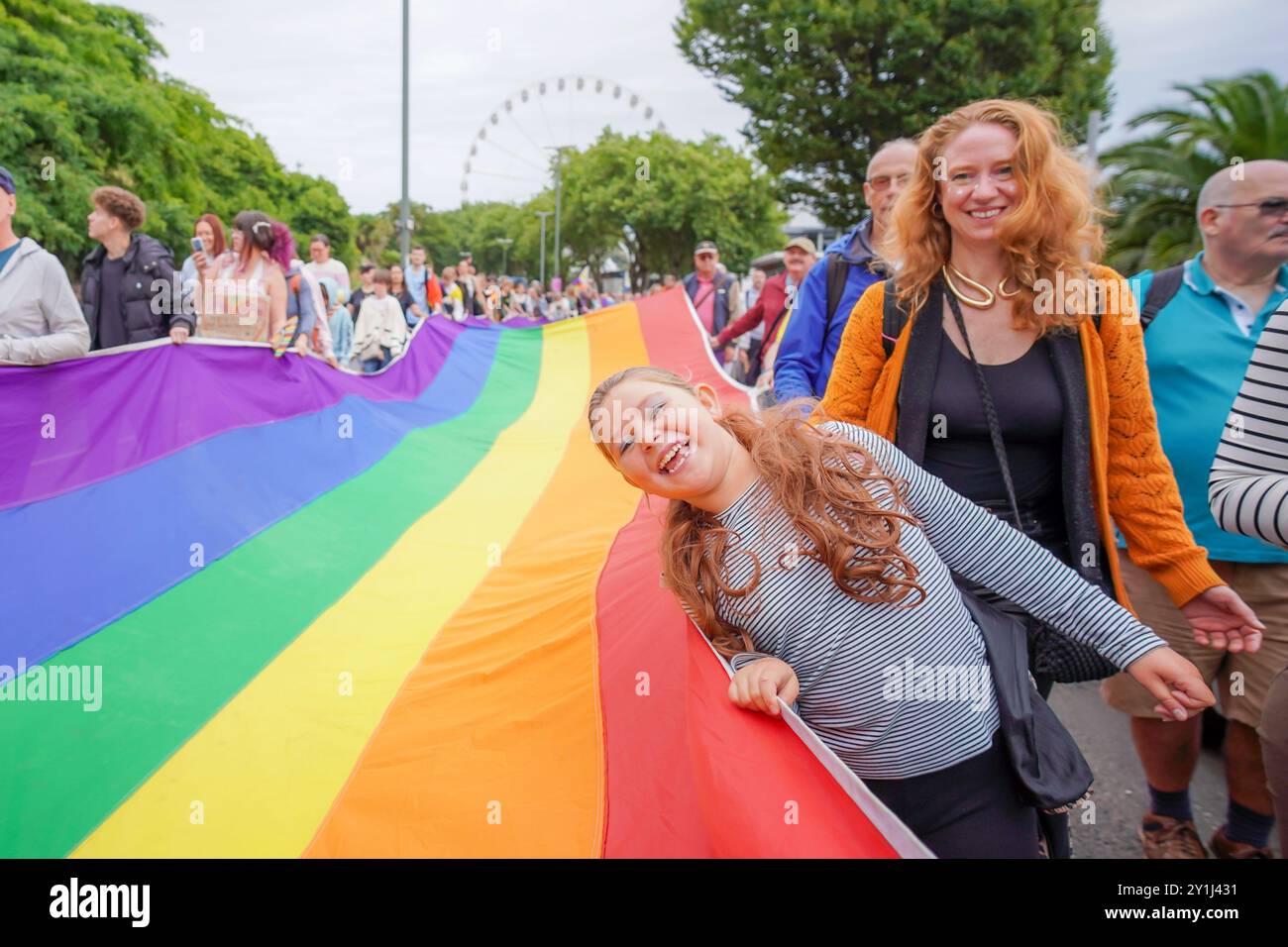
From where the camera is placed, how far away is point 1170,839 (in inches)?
124

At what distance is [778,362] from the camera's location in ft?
12.4

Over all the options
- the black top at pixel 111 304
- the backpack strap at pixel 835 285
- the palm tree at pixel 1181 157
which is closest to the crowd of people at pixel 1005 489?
the backpack strap at pixel 835 285

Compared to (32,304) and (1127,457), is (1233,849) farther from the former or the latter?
(32,304)

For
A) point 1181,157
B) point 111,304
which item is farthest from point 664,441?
point 1181,157

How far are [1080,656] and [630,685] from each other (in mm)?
1229

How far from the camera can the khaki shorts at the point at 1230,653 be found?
293 cm

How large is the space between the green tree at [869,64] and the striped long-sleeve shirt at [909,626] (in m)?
20.3

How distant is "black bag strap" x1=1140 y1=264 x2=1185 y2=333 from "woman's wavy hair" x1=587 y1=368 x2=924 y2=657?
180 centimetres

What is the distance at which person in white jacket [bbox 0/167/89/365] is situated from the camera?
13.4ft

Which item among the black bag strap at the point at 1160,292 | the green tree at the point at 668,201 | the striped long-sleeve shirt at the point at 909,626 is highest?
the green tree at the point at 668,201

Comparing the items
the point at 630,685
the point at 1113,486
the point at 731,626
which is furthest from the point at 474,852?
the point at 1113,486

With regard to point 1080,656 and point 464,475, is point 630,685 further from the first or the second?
point 464,475

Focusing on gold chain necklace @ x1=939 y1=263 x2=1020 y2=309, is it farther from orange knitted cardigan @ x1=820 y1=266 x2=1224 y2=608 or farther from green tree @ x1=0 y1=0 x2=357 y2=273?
green tree @ x1=0 y1=0 x2=357 y2=273

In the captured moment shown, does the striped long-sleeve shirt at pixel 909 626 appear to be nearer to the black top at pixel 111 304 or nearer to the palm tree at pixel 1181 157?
the black top at pixel 111 304
